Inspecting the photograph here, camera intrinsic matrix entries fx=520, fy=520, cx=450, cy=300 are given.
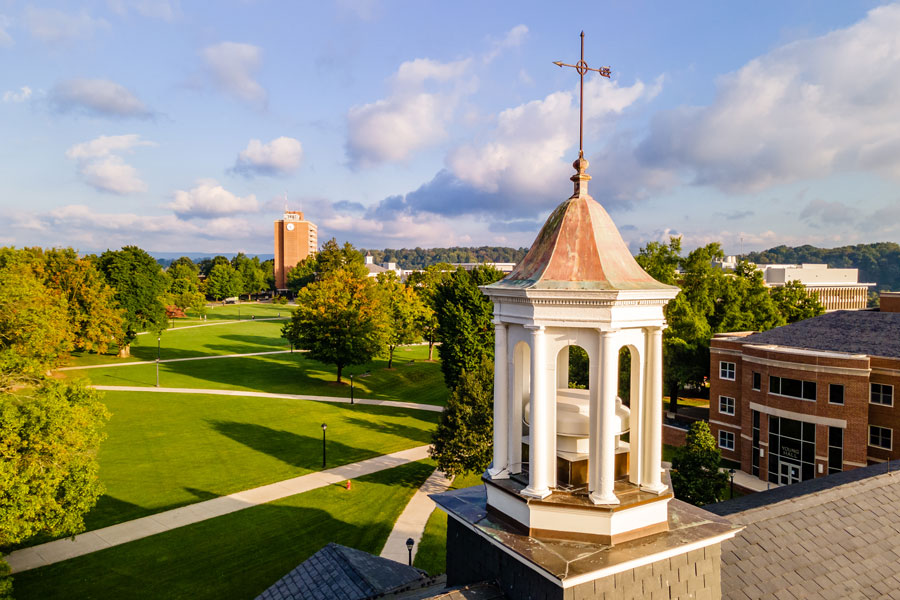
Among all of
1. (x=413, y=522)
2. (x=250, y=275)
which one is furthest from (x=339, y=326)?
(x=250, y=275)

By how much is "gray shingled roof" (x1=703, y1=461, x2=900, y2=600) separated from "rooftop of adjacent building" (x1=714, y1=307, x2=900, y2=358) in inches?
905

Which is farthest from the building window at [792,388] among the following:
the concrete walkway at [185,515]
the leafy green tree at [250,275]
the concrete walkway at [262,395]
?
the leafy green tree at [250,275]

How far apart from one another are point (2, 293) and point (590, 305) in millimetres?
39857

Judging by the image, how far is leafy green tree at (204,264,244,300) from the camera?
5684 inches

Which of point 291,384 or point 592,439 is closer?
point 592,439

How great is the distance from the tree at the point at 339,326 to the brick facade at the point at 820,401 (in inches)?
1261

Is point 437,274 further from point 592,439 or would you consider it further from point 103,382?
point 592,439

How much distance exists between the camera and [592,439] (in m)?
7.86

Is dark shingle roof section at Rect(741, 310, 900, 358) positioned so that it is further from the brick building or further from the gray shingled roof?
the gray shingled roof

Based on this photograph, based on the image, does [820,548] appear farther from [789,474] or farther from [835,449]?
[789,474]

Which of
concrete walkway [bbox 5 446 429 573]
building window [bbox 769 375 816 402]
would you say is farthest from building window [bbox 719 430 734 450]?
concrete walkway [bbox 5 446 429 573]

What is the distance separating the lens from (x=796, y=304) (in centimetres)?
4888

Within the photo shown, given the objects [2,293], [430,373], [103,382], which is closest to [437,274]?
[430,373]

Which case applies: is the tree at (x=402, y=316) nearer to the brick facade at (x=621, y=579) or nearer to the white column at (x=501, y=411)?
the white column at (x=501, y=411)
